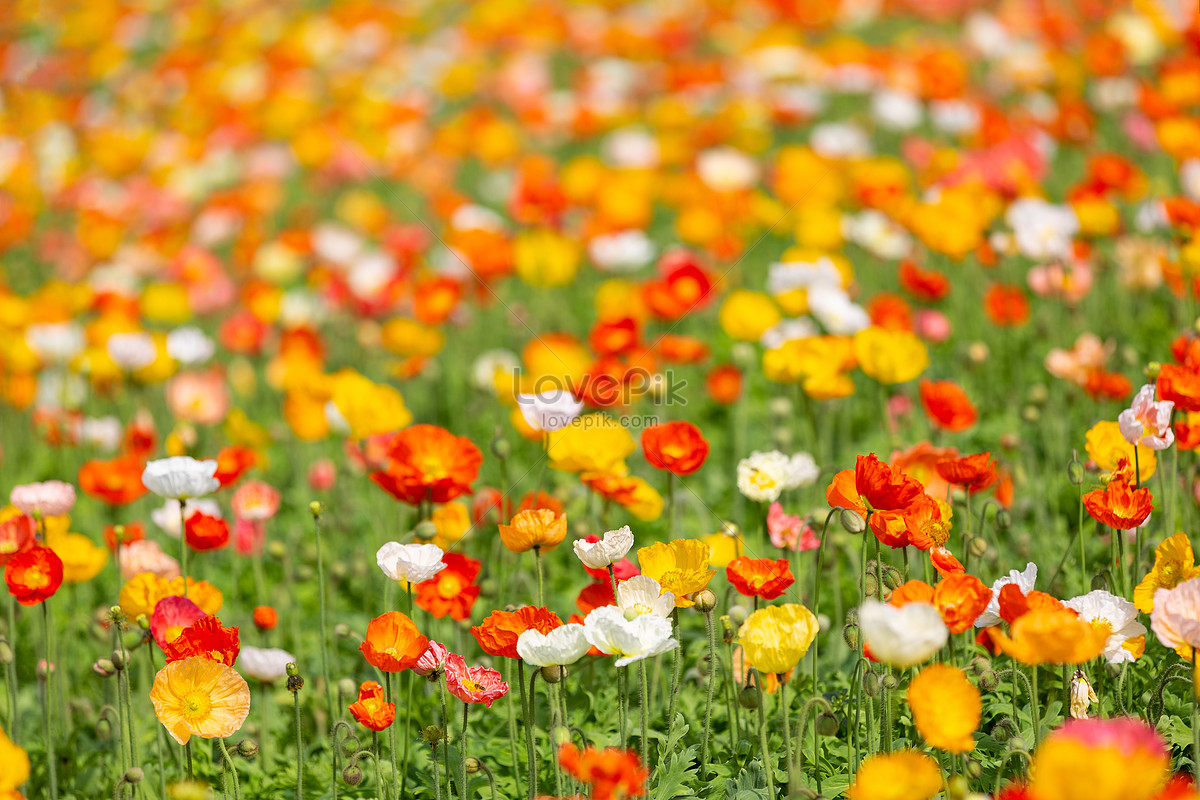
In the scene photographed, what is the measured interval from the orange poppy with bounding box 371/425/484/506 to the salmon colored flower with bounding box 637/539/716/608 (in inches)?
22.7

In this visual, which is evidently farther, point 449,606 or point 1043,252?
point 1043,252

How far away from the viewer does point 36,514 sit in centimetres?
232

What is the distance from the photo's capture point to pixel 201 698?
1953mm

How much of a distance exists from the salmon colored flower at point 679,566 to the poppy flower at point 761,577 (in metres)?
0.06

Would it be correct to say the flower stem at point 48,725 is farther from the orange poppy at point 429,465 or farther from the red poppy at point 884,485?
the red poppy at point 884,485

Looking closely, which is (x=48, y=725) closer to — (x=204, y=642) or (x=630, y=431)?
(x=204, y=642)

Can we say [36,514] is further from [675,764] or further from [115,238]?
[115,238]

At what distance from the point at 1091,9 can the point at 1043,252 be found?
428 cm

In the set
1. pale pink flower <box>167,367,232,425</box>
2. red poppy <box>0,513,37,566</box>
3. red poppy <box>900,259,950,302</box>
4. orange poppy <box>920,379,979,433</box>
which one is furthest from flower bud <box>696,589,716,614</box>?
pale pink flower <box>167,367,232,425</box>

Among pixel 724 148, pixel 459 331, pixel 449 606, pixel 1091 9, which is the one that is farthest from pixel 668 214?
pixel 449 606

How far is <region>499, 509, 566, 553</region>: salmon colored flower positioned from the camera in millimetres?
2109

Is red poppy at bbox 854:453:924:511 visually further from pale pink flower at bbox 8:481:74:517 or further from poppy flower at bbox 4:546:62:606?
pale pink flower at bbox 8:481:74:517

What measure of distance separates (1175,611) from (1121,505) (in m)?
0.36

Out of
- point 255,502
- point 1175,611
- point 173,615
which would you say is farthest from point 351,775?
point 1175,611
